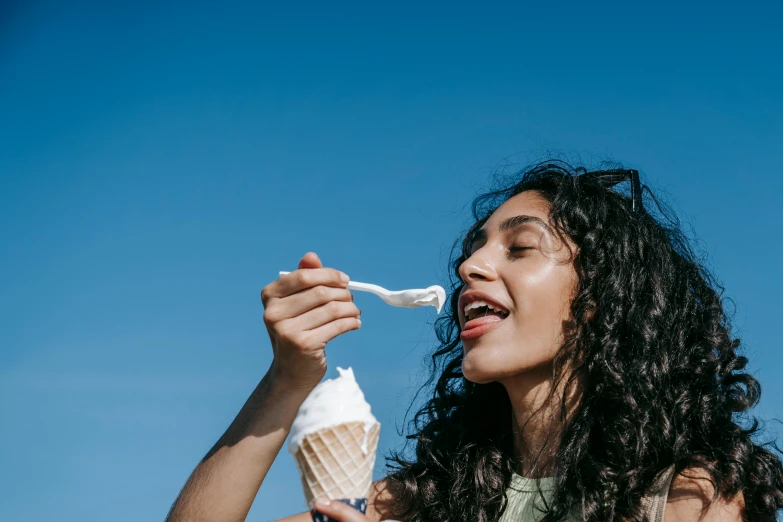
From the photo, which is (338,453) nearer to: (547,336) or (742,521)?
(547,336)

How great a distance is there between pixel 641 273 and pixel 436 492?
5.75 ft

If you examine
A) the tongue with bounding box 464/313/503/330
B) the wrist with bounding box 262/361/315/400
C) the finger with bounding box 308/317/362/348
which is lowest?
the wrist with bounding box 262/361/315/400

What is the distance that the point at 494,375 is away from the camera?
370 cm

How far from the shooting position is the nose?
3.91m

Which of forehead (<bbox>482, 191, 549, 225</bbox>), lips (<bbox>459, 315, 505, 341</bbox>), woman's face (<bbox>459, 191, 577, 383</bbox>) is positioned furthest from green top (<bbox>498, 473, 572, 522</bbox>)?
forehead (<bbox>482, 191, 549, 225</bbox>)

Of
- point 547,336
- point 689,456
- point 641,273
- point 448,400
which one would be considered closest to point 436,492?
point 448,400

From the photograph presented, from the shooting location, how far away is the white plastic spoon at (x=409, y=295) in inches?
132

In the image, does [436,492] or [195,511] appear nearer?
[195,511]

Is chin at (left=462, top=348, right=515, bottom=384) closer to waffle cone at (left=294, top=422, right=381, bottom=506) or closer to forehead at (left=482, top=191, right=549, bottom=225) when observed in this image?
forehead at (left=482, top=191, right=549, bottom=225)

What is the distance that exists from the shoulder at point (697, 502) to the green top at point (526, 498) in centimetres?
61

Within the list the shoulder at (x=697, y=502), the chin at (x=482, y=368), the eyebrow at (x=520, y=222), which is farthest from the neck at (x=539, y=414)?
the eyebrow at (x=520, y=222)

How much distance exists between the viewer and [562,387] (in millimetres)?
3961

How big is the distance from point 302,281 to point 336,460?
71 cm

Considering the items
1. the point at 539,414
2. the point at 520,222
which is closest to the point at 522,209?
the point at 520,222
